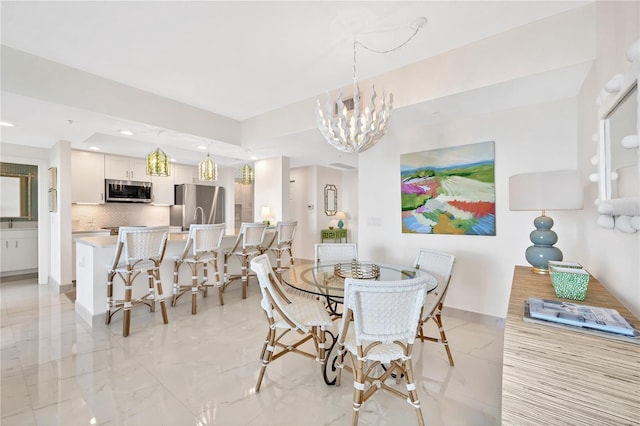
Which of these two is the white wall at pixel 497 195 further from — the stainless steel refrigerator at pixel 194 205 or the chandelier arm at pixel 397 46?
the stainless steel refrigerator at pixel 194 205

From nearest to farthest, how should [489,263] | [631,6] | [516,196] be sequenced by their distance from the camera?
[631,6]
[516,196]
[489,263]

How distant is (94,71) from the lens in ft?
9.57

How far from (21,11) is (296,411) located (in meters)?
3.37

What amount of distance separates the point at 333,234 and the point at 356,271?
5003 millimetres

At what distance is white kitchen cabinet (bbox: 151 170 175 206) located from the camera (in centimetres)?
615

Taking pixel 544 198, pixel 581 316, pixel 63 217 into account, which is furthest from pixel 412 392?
pixel 63 217

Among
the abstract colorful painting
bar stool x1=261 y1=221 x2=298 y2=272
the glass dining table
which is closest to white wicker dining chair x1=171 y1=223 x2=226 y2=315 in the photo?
bar stool x1=261 y1=221 x2=298 y2=272

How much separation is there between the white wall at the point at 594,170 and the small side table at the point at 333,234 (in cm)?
525

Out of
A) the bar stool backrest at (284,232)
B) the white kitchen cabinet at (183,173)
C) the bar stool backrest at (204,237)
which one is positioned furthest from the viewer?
the white kitchen cabinet at (183,173)

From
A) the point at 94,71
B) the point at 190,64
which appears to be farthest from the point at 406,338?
the point at 94,71

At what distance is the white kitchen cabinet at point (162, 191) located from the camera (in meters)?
6.15

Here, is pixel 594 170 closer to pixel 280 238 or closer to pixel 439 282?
pixel 439 282

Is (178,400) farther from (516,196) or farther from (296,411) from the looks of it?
(516,196)

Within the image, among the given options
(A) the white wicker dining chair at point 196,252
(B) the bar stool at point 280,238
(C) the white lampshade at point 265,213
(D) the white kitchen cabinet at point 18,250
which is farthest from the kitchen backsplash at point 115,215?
(B) the bar stool at point 280,238
